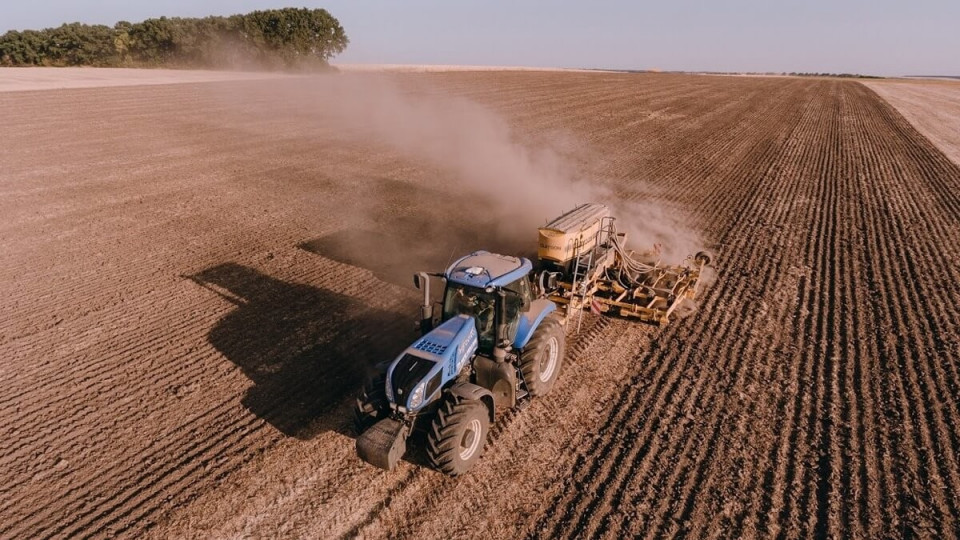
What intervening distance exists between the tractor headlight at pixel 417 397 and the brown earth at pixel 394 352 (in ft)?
3.78

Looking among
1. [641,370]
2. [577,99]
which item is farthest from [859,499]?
[577,99]

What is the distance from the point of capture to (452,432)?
578cm

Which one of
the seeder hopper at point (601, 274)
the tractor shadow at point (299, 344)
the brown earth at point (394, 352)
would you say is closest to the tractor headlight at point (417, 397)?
the brown earth at point (394, 352)

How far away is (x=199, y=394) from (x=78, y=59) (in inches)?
3348

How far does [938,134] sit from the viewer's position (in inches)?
1268

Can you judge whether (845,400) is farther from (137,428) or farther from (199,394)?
(137,428)

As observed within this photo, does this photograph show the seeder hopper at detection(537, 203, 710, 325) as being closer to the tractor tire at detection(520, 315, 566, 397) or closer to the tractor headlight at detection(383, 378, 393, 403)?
the tractor tire at detection(520, 315, 566, 397)

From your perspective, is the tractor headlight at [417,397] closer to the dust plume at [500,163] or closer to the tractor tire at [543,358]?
the tractor tire at [543,358]

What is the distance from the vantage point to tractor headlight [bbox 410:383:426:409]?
570 cm

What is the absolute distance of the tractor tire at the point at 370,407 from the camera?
20.4 ft

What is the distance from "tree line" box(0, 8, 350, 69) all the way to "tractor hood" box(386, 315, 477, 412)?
73.8 m

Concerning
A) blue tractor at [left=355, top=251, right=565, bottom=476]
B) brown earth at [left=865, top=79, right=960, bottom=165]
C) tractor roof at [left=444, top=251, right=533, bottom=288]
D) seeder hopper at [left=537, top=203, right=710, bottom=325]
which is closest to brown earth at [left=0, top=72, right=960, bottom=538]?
seeder hopper at [left=537, top=203, right=710, bottom=325]

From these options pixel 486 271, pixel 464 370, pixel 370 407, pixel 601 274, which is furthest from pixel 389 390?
pixel 601 274

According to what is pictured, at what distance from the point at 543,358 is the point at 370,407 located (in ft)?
9.07
